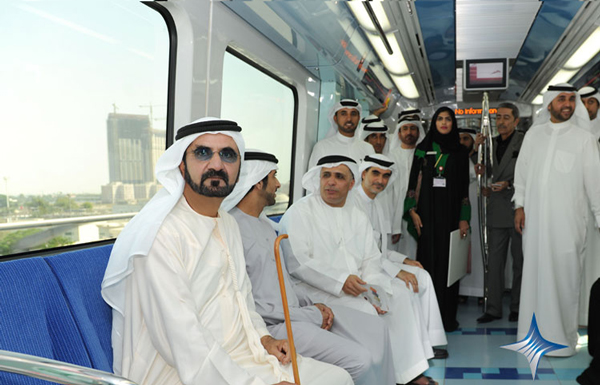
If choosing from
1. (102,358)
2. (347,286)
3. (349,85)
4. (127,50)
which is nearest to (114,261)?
(102,358)

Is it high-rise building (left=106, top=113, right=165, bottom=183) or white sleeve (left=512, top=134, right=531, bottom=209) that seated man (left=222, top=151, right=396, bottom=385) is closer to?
high-rise building (left=106, top=113, right=165, bottom=183)

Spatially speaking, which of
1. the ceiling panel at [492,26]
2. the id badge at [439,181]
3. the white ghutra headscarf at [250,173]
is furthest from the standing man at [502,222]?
the white ghutra headscarf at [250,173]

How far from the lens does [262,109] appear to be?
5254mm

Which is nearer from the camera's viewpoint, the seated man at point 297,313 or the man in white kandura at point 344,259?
the seated man at point 297,313

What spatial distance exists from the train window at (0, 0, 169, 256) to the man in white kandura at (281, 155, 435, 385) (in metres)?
1.05

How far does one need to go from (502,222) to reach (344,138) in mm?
1827

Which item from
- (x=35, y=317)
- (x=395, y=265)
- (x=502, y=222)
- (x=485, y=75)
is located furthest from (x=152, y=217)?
(x=485, y=75)

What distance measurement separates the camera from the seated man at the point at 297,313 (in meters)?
3.01

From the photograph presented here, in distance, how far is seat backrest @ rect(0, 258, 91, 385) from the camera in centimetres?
194

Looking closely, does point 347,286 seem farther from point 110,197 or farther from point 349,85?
point 349,85

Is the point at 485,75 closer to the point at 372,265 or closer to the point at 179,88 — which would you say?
the point at 372,265

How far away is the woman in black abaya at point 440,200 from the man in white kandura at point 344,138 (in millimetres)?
667

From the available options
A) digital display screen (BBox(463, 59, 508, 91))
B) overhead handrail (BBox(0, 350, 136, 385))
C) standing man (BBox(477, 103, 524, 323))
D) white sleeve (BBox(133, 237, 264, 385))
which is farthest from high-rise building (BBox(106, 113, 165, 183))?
digital display screen (BBox(463, 59, 508, 91))

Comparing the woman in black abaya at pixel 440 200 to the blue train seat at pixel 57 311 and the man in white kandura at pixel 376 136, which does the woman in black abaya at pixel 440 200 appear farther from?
the blue train seat at pixel 57 311
